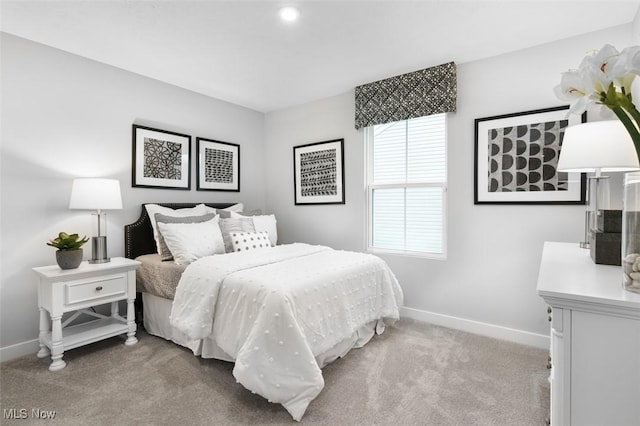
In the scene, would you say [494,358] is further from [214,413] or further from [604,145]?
[214,413]

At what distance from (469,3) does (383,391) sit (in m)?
2.56

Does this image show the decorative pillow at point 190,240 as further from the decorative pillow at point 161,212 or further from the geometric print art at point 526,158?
the geometric print art at point 526,158

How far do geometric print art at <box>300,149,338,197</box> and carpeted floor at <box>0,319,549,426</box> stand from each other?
1948mm

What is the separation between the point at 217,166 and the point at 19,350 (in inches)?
96.8

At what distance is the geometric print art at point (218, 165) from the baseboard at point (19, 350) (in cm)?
215

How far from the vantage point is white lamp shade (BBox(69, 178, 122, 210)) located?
2.50m

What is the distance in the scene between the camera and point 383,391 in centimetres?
199

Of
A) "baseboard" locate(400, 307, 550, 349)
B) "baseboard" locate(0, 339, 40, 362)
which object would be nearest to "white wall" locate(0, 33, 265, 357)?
→ "baseboard" locate(0, 339, 40, 362)

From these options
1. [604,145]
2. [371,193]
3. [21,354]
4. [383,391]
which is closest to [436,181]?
[371,193]

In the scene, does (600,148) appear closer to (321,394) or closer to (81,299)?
(321,394)

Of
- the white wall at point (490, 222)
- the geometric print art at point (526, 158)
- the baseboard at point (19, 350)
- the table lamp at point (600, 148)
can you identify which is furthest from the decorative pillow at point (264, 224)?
the table lamp at point (600, 148)

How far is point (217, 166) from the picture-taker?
3.93 m

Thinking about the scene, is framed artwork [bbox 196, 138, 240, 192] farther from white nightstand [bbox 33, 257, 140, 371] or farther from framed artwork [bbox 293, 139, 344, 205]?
white nightstand [bbox 33, 257, 140, 371]

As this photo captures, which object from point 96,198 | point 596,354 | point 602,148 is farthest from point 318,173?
point 596,354
